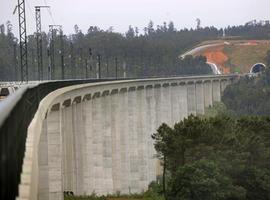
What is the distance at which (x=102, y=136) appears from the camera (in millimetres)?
48094

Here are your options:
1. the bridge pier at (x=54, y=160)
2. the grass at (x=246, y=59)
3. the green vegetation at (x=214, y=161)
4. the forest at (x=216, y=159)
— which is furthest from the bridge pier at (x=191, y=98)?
the grass at (x=246, y=59)

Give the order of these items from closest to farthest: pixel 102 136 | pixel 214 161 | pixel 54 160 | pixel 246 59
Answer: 1. pixel 54 160
2. pixel 214 161
3. pixel 102 136
4. pixel 246 59

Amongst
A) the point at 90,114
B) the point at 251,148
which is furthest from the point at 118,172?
the point at 251,148

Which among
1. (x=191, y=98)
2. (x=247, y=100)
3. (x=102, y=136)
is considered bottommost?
(x=102, y=136)

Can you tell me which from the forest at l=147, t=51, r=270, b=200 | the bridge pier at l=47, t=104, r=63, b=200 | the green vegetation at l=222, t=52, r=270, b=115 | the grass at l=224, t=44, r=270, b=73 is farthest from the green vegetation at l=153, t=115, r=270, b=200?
the grass at l=224, t=44, r=270, b=73

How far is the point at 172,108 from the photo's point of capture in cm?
8369

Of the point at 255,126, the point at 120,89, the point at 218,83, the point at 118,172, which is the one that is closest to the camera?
the point at 255,126

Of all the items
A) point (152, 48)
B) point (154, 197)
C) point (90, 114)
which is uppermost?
point (152, 48)

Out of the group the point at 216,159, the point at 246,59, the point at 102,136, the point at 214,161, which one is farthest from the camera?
the point at 246,59

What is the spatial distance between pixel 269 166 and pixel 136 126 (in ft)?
80.2

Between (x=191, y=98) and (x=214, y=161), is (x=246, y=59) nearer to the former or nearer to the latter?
(x=191, y=98)

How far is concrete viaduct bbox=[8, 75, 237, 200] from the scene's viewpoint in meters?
27.2

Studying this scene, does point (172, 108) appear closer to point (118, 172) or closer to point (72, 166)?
point (118, 172)

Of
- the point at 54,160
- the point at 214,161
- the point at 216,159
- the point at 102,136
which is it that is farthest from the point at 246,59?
the point at 54,160
